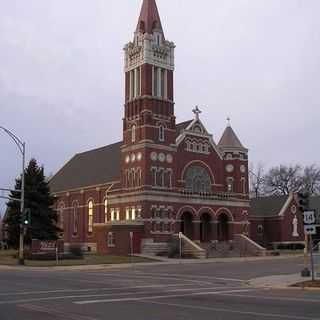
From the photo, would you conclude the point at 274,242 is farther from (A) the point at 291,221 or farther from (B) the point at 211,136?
(B) the point at 211,136

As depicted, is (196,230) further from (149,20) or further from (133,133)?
(149,20)

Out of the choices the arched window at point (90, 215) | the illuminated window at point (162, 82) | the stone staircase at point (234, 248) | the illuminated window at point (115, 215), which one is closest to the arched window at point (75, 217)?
the arched window at point (90, 215)

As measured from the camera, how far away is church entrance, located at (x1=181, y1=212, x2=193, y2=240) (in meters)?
74.1

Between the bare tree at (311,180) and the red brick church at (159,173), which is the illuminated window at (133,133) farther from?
the bare tree at (311,180)

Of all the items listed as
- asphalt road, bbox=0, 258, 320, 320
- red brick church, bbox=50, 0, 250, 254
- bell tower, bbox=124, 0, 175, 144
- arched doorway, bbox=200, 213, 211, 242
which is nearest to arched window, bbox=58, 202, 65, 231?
red brick church, bbox=50, 0, 250, 254

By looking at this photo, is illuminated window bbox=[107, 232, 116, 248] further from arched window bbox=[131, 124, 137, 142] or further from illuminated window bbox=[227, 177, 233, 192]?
illuminated window bbox=[227, 177, 233, 192]

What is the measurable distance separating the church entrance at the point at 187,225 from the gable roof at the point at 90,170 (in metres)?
10.7

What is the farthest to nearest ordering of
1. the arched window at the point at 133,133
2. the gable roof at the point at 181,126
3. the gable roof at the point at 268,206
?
the gable roof at the point at 268,206, the gable roof at the point at 181,126, the arched window at the point at 133,133

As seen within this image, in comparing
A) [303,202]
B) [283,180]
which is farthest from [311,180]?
[303,202]

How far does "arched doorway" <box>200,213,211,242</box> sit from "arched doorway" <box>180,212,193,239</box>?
6.71ft

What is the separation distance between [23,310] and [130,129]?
58.3 metres

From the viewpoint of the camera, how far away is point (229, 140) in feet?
270

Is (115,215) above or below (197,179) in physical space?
below

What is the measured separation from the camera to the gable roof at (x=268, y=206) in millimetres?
88375
